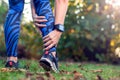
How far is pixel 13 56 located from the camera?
12.0 ft

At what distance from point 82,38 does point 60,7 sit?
7.91m

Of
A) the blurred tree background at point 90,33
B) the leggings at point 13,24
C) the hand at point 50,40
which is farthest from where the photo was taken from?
the blurred tree background at point 90,33

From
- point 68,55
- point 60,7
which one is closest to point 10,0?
point 60,7

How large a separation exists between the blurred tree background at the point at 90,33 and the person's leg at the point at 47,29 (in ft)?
24.0

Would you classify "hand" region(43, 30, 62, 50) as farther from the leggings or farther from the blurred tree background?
the blurred tree background

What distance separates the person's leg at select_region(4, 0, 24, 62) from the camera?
11.9 ft

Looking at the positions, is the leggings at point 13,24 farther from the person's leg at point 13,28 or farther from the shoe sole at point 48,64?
the shoe sole at point 48,64

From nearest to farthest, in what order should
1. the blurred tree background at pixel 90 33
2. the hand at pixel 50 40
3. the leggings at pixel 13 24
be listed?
1. the hand at pixel 50 40
2. the leggings at pixel 13 24
3. the blurred tree background at pixel 90 33

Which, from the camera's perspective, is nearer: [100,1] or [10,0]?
[10,0]

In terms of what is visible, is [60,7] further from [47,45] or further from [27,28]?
[27,28]

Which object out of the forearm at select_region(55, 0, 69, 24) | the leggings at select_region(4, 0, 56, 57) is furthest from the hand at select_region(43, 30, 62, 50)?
the leggings at select_region(4, 0, 56, 57)

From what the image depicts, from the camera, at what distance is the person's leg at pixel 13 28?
363cm

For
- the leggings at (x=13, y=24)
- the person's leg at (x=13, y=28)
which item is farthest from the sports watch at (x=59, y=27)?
the person's leg at (x=13, y=28)

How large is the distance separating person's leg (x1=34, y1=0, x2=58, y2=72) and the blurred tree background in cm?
732
